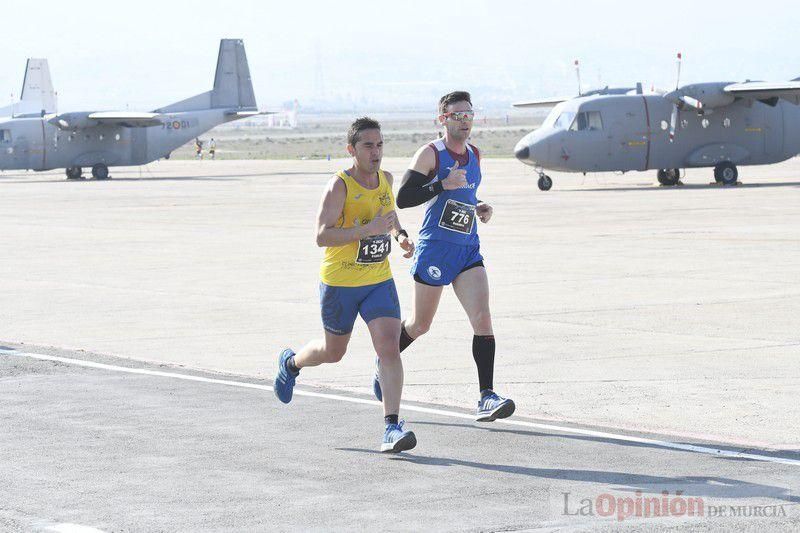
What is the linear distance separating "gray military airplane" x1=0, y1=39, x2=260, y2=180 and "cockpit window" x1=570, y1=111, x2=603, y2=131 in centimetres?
2404

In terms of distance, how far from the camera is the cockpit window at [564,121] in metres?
39.8

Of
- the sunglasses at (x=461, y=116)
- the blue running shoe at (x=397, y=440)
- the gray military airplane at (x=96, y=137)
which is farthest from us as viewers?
the gray military airplane at (x=96, y=137)

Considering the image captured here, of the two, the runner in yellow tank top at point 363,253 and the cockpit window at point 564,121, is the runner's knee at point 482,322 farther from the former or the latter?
the cockpit window at point 564,121

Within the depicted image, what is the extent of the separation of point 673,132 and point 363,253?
110 feet

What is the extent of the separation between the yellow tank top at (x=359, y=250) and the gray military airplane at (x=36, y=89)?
73.5m

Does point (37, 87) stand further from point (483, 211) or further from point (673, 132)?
point (483, 211)

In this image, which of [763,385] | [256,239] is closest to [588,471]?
[763,385]

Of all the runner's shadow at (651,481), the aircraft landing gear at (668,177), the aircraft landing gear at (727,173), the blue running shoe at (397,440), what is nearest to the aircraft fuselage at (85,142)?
the aircraft landing gear at (668,177)

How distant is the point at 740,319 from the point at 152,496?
25.7 feet

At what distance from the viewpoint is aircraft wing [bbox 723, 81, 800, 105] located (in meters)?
39.8

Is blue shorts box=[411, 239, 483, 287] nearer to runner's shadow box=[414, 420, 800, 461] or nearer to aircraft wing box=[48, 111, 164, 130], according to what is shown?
runner's shadow box=[414, 420, 800, 461]

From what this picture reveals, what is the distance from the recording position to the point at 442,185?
9.19 meters

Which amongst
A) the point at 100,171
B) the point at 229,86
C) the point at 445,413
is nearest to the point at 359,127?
the point at 445,413

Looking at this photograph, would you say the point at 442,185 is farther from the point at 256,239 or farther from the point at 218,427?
the point at 256,239
